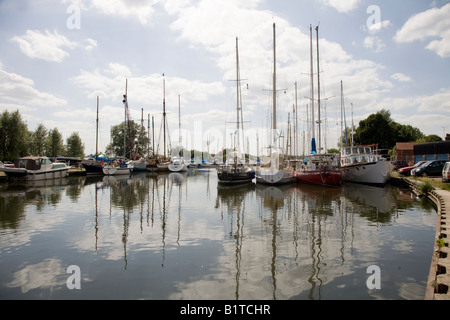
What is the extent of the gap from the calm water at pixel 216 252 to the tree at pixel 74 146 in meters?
85.5

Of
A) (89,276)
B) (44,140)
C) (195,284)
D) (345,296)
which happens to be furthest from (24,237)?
(44,140)

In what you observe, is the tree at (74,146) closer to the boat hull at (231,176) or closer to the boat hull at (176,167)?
the boat hull at (176,167)

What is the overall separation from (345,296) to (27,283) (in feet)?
24.2

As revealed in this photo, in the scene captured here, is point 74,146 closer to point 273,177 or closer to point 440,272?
point 273,177

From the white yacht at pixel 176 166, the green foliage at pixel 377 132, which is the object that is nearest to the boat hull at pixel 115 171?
the white yacht at pixel 176 166

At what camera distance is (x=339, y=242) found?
10359mm

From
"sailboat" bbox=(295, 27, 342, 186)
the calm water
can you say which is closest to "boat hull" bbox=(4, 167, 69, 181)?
the calm water

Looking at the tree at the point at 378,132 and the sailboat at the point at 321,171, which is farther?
the tree at the point at 378,132

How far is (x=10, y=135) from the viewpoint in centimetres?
5012

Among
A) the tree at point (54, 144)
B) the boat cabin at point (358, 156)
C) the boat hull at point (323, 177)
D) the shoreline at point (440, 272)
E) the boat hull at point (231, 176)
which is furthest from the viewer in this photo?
the tree at point (54, 144)

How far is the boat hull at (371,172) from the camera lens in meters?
28.7
